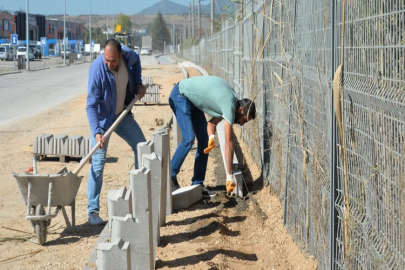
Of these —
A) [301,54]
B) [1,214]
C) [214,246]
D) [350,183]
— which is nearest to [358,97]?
[350,183]

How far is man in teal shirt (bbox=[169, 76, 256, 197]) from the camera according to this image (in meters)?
6.05

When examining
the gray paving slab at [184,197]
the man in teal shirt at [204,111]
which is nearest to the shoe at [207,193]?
the man in teal shirt at [204,111]

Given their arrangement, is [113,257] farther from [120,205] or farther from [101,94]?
[101,94]

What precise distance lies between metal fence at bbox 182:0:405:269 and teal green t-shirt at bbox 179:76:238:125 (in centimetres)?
48

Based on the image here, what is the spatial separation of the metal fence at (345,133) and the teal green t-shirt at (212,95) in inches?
19.0

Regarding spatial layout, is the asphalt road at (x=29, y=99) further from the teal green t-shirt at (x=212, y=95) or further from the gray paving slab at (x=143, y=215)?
the gray paving slab at (x=143, y=215)

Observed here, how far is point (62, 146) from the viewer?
359 inches

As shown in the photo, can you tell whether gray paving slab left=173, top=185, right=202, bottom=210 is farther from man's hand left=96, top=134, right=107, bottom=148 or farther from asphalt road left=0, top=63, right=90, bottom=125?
asphalt road left=0, top=63, right=90, bottom=125

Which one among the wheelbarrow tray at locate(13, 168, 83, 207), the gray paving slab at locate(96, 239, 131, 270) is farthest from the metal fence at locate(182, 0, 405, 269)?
the wheelbarrow tray at locate(13, 168, 83, 207)

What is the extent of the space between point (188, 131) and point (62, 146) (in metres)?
3.05

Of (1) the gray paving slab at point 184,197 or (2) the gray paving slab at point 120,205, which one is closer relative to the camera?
(2) the gray paving slab at point 120,205

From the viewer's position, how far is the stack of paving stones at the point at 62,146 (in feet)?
29.8

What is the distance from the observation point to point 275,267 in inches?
193

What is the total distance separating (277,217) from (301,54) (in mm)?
1941
